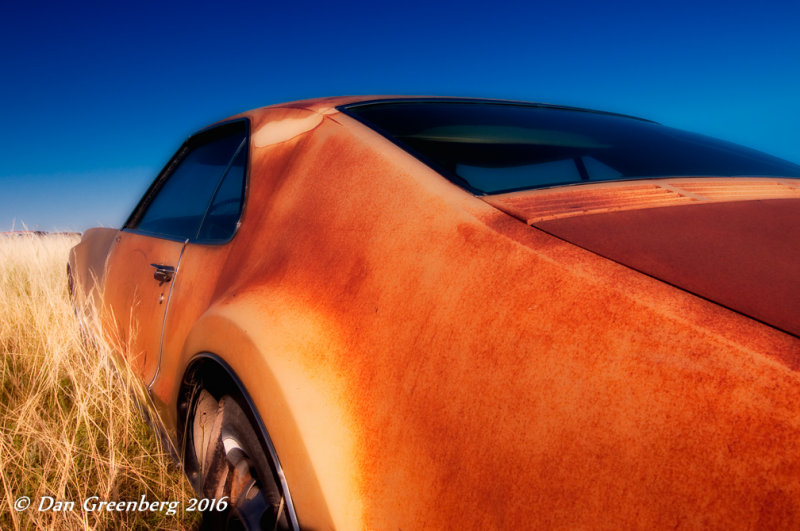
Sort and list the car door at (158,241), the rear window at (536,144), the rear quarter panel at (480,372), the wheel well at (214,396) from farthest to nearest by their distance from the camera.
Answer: the car door at (158,241) → the rear window at (536,144) → the wheel well at (214,396) → the rear quarter panel at (480,372)

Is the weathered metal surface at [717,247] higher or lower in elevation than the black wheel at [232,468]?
higher

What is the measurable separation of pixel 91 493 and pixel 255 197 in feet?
4.13

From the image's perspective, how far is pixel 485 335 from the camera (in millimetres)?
765

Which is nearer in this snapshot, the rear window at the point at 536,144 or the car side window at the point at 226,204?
the rear window at the point at 536,144

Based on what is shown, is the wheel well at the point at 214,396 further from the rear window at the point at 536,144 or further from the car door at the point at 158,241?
the rear window at the point at 536,144

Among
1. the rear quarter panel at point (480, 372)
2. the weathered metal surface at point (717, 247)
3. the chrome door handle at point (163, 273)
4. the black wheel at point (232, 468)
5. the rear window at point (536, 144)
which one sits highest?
the rear window at point (536, 144)

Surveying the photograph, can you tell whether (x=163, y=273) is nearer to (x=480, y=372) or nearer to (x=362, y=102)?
(x=362, y=102)

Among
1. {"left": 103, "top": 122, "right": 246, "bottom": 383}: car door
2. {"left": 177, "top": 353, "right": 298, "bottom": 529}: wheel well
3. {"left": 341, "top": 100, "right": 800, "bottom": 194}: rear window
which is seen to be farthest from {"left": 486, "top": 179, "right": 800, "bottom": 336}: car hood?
{"left": 103, "top": 122, "right": 246, "bottom": 383}: car door

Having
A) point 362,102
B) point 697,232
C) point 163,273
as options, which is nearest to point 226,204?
point 163,273

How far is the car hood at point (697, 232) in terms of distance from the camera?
64 cm

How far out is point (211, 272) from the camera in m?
1.53

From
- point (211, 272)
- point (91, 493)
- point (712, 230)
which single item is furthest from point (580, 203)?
point (91, 493)

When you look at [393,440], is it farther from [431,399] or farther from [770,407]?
[770,407]

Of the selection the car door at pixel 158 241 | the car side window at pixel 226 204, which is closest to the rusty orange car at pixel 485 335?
the car side window at pixel 226 204
